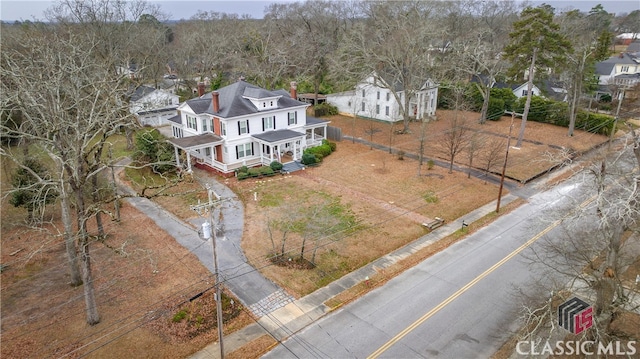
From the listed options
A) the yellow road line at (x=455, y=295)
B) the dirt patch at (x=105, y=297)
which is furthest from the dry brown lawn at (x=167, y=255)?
the yellow road line at (x=455, y=295)

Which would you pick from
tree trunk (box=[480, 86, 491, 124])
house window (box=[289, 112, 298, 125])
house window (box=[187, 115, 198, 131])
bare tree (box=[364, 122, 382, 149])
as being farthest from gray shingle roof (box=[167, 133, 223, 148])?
tree trunk (box=[480, 86, 491, 124])

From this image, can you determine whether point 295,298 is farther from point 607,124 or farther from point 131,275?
point 607,124

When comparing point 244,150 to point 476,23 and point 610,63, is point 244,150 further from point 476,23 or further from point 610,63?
point 610,63

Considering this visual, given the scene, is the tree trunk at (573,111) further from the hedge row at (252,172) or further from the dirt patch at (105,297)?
the dirt patch at (105,297)

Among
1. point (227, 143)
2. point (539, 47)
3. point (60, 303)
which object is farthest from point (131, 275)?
point (539, 47)

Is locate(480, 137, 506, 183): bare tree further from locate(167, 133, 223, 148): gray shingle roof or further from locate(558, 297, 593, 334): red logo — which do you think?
locate(167, 133, 223, 148): gray shingle roof
